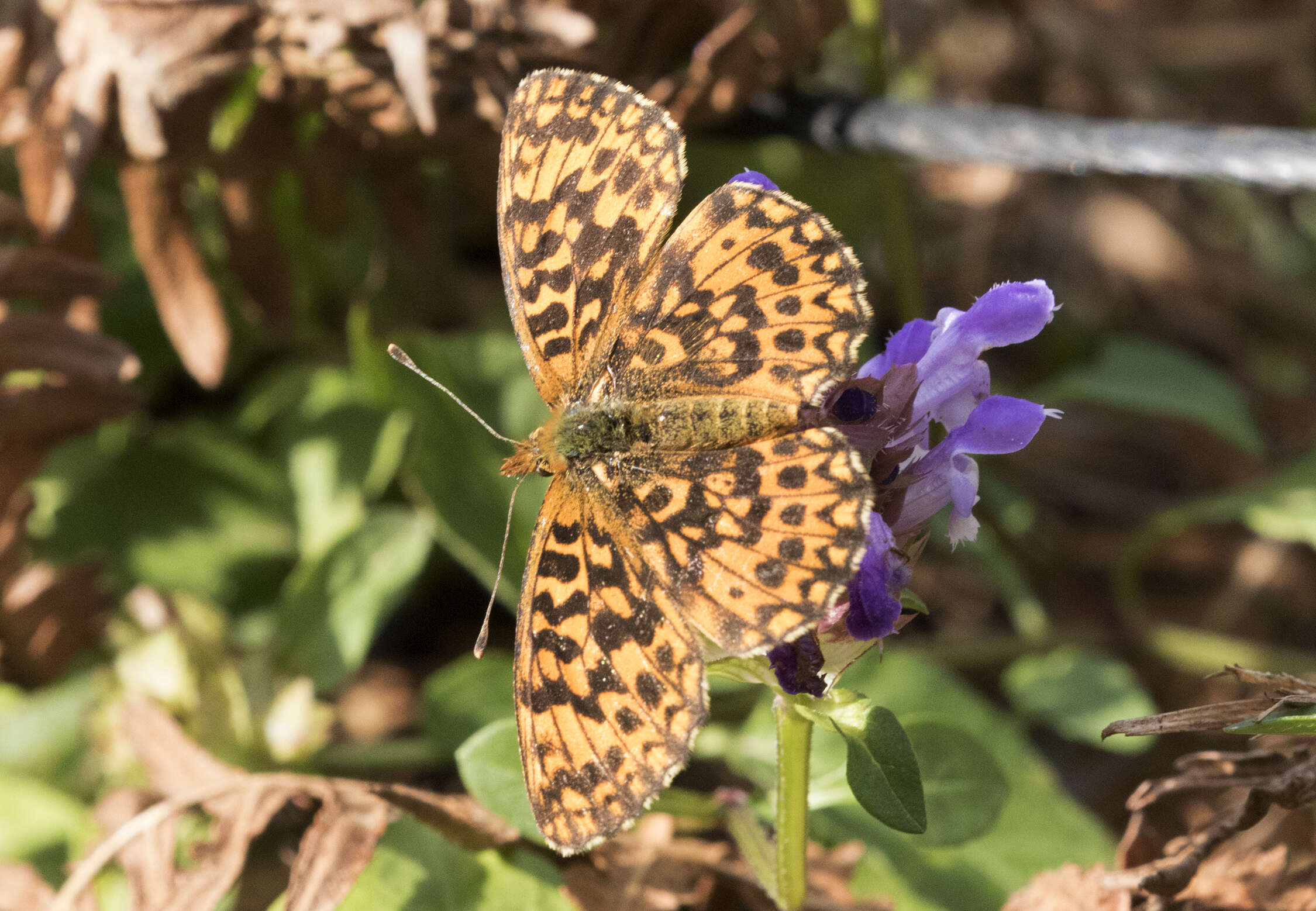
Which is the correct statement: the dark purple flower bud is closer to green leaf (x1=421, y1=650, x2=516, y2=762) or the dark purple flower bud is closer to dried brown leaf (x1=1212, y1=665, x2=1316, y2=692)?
dried brown leaf (x1=1212, y1=665, x2=1316, y2=692)

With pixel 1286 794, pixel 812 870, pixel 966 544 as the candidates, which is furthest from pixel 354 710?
pixel 1286 794

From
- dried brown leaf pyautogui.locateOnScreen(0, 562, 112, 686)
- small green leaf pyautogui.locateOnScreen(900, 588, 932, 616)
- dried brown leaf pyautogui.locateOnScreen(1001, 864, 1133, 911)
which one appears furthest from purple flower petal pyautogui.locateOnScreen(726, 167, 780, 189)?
dried brown leaf pyautogui.locateOnScreen(0, 562, 112, 686)

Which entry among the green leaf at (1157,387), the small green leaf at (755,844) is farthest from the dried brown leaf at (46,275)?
the green leaf at (1157,387)

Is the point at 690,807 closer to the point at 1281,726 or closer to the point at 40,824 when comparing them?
the point at 1281,726

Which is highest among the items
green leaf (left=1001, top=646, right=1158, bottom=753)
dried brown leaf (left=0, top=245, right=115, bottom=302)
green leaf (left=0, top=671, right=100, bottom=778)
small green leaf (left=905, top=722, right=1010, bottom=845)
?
dried brown leaf (left=0, top=245, right=115, bottom=302)

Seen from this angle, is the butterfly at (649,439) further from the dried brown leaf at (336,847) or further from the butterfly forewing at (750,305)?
the dried brown leaf at (336,847)

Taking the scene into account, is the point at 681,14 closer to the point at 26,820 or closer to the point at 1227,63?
the point at 26,820
